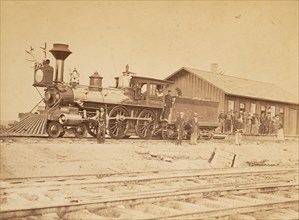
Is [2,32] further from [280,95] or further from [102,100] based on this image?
[280,95]

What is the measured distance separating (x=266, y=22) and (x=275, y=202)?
2.46 meters

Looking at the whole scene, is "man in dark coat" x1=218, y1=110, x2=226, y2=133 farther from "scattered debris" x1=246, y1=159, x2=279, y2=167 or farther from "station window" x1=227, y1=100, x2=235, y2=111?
"scattered debris" x1=246, y1=159, x2=279, y2=167

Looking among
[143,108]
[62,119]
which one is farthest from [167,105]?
[62,119]

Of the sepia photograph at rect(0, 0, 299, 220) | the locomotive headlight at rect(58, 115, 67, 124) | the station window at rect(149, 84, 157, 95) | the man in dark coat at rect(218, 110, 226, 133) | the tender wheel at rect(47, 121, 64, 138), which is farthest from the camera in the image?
the man in dark coat at rect(218, 110, 226, 133)

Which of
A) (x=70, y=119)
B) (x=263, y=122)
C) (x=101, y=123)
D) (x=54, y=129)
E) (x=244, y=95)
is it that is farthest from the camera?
(x=263, y=122)

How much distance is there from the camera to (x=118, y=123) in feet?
21.4

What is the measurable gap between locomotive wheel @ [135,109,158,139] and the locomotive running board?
1795mm

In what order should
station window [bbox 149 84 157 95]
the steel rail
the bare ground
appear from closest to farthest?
1. the steel rail
2. the bare ground
3. station window [bbox 149 84 157 95]

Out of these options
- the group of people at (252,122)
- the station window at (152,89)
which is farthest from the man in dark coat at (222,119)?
the station window at (152,89)

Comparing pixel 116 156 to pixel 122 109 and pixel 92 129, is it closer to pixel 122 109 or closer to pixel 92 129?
pixel 92 129

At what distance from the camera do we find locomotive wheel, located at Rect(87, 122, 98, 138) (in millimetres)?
5981

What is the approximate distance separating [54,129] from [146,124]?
1795 mm

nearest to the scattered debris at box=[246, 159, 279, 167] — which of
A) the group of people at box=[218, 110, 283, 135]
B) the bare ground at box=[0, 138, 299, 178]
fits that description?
the bare ground at box=[0, 138, 299, 178]

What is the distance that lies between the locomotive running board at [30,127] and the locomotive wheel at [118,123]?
4.16 ft
